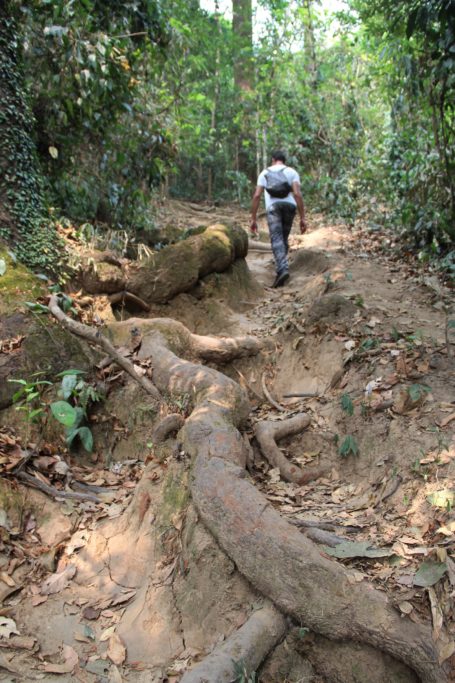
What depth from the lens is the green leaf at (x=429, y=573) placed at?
240 centimetres

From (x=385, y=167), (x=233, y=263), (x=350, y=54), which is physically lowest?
(x=233, y=263)

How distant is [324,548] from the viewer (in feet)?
9.12

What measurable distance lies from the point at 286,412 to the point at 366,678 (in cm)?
265

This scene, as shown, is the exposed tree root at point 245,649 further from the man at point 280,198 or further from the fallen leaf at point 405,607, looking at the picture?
the man at point 280,198

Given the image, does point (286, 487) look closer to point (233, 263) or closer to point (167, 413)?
point (167, 413)

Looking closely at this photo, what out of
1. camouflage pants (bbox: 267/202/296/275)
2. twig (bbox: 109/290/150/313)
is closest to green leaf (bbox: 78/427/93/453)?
twig (bbox: 109/290/150/313)

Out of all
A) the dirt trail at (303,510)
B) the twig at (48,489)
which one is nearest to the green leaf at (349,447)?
the dirt trail at (303,510)

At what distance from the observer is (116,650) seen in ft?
8.62

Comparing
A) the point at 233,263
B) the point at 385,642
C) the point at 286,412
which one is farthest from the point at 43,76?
the point at 385,642

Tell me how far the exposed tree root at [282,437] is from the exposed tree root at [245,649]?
1.46m

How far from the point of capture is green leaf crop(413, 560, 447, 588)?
94.7 inches

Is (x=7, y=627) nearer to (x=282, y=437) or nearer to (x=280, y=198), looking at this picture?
(x=282, y=437)

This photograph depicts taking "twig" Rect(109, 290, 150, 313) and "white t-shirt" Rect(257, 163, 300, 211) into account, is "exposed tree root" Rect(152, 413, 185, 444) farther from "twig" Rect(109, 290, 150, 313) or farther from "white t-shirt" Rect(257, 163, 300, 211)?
"white t-shirt" Rect(257, 163, 300, 211)

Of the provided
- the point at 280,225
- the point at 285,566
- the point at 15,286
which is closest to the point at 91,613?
the point at 285,566
